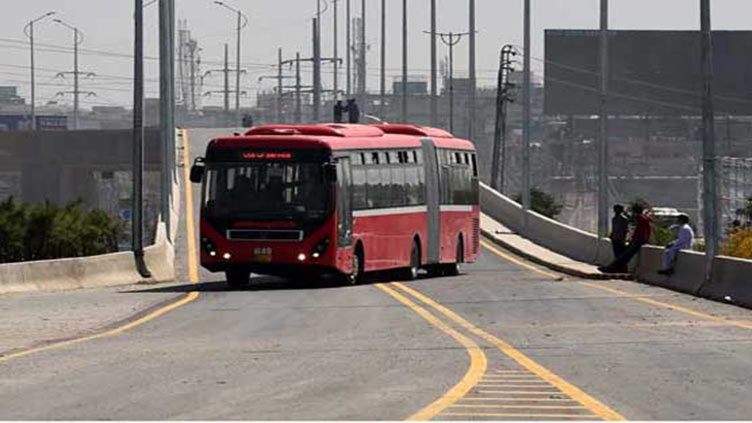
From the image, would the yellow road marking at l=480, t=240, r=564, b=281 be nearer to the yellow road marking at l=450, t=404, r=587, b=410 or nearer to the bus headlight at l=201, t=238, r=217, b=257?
the bus headlight at l=201, t=238, r=217, b=257

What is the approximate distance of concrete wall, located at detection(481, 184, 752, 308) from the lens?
27.7 metres

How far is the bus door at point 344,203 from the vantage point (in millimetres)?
32594

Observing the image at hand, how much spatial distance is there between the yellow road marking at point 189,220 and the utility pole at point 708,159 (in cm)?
1328

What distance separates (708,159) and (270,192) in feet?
27.7

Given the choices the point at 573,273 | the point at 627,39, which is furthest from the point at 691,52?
the point at 573,273

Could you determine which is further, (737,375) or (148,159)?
(148,159)

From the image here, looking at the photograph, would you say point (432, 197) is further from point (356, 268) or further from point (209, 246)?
point (209, 246)

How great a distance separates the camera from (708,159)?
30.1 m

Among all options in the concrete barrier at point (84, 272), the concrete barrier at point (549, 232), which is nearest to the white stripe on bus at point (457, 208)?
the concrete barrier at point (549, 232)

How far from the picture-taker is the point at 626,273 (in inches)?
1486

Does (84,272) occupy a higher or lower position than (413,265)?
higher

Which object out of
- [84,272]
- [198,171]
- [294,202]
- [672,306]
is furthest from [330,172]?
[672,306]

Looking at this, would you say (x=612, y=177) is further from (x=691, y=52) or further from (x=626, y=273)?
(x=626, y=273)

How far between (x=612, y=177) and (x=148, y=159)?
33685 millimetres
